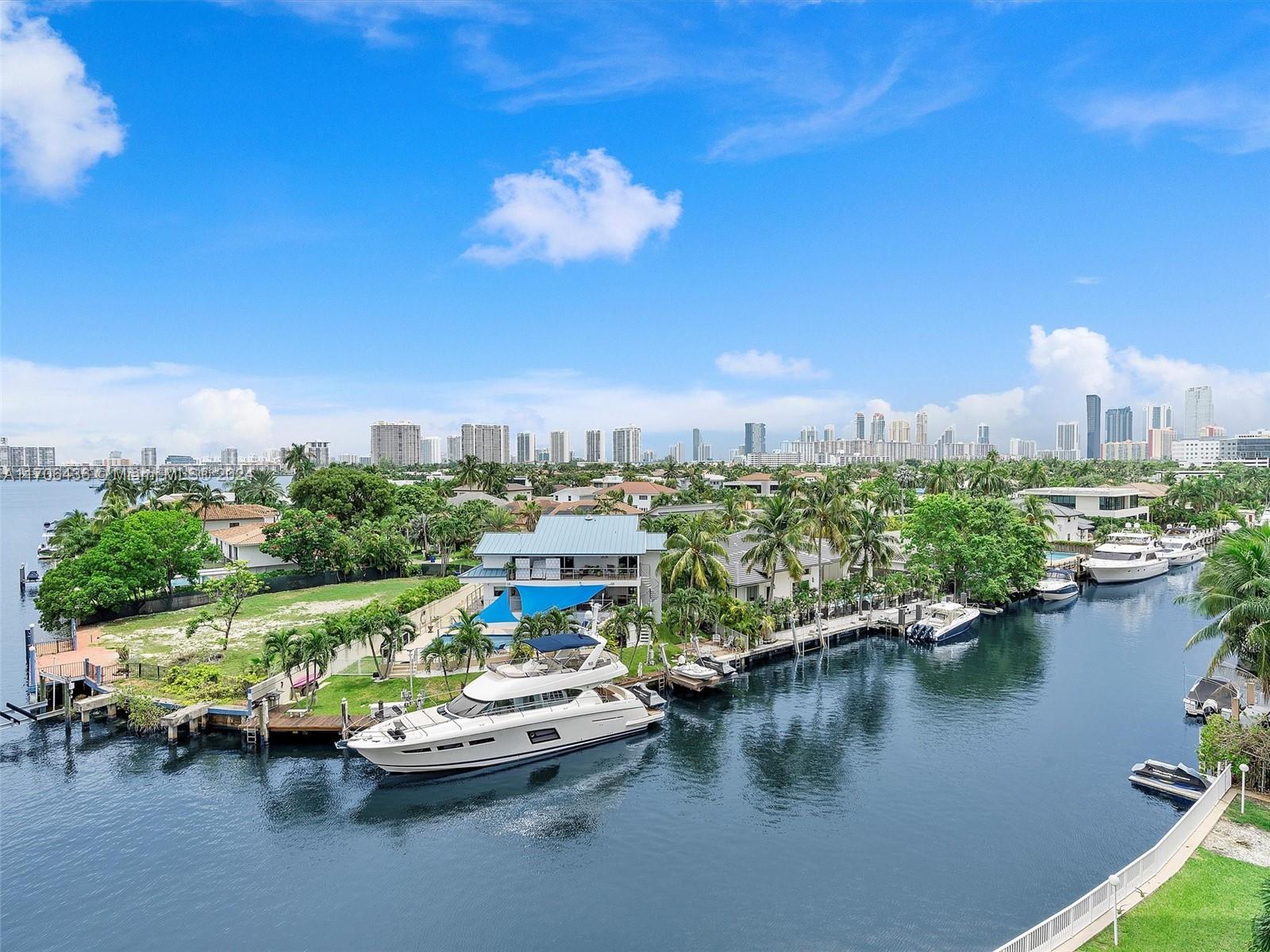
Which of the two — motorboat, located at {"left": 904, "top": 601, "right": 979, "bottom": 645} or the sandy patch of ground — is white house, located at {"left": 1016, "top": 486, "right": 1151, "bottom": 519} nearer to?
motorboat, located at {"left": 904, "top": 601, "right": 979, "bottom": 645}

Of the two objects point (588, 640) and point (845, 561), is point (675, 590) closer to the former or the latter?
point (588, 640)

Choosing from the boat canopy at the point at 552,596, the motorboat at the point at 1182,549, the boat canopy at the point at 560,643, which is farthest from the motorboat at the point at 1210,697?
the motorboat at the point at 1182,549

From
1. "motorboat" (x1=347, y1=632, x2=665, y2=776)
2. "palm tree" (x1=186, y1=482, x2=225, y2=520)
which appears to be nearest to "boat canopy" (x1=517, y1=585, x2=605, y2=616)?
"motorboat" (x1=347, y1=632, x2=665, y2=776)

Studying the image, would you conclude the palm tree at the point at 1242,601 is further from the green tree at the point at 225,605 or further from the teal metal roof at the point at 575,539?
the green tree at the point at 225,605

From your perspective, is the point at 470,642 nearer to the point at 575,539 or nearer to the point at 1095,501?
the point at 575,539

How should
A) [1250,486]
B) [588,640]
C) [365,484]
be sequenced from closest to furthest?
[588,640], [365,484], [1250,486]

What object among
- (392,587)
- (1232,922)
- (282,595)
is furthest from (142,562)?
(1232,922)
